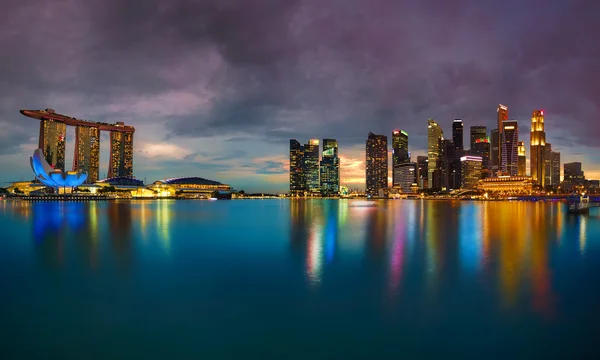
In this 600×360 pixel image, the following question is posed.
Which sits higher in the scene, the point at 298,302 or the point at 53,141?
the point at 53,141

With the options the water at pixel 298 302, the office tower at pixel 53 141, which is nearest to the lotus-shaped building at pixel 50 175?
the office tower at pixel 53 141

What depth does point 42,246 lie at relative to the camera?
2472 centimetres

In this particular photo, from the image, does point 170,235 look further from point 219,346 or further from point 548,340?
point 548,340

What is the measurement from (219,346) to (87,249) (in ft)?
57.7

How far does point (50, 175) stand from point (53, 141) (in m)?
48.5

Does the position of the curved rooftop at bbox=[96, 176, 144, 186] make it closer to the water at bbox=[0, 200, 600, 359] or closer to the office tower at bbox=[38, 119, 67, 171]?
the office tower at bbox=[38, 119, 67, 171]

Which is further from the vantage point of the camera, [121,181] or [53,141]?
[121,181]

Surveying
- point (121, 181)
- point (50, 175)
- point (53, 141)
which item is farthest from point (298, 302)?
point (53, 141)

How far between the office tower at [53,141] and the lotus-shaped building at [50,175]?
3736 centimetres

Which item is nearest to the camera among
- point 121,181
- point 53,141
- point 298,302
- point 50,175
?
point 298,302

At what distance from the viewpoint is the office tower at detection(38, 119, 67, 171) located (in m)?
161

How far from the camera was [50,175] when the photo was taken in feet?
423

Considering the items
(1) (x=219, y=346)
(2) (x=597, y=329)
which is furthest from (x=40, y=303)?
(2) (x=597, y=329)

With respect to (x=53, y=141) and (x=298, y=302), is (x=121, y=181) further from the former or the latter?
(x=298, y=302)
